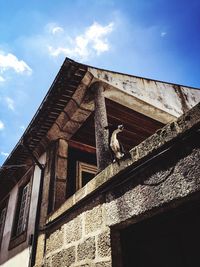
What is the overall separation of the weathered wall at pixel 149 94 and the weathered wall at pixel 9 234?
254 centimetres

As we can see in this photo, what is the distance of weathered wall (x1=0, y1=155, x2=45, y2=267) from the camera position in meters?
4.46

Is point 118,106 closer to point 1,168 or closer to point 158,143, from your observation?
point 158,143

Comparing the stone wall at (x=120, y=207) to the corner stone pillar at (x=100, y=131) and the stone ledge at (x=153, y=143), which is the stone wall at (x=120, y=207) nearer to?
the stone ledge at (x=153, y=143)

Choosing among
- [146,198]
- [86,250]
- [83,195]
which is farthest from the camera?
[83,195]

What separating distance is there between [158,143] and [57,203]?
9.03ft

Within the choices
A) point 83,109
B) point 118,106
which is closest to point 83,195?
point 83,109

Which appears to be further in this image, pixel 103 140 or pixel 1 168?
pixel 1 168

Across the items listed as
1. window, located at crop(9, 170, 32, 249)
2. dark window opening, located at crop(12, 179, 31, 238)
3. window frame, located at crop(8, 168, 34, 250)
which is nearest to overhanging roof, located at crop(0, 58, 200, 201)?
window frame, located at crop(8, 168, 34, 250)

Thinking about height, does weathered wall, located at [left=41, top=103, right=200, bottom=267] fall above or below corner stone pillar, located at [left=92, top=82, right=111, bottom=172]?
below

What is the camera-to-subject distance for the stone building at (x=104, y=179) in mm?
1869

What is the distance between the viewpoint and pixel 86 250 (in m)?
2.56

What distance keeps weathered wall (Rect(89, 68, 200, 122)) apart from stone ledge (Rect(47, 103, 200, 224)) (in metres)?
1.97

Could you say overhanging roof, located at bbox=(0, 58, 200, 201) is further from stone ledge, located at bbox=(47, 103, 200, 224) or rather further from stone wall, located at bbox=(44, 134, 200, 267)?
stone wall, located at bbox=(44, 134, 200, 267)

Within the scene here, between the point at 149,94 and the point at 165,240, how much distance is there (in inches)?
124
